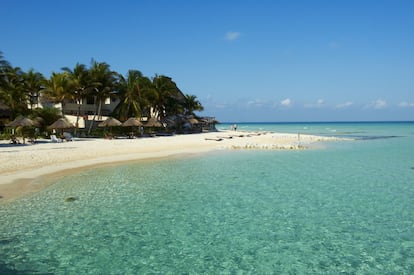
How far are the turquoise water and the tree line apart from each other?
847 inches

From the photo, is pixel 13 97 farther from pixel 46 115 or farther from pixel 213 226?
pixel 213 226

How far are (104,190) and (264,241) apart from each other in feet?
20.4

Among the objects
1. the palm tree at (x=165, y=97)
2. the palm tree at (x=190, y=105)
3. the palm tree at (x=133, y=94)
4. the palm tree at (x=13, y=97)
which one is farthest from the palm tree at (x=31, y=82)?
the palm tree at (x=190, y=105)

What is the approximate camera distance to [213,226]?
700 cm

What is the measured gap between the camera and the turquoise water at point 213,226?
5137mm

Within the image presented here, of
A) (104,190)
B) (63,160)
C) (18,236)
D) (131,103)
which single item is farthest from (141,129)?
(18,236)

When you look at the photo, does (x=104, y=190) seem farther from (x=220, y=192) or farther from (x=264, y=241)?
(x=264, y=241)

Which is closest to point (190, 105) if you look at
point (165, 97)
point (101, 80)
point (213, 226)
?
point (165, 97)

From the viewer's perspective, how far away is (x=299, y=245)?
231 inches

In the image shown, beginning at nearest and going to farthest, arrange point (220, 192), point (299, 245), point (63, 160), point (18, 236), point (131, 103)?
point (299, 245) → point (18, 236) → point (220, 192) → point (63, 160) → point (131, 103)

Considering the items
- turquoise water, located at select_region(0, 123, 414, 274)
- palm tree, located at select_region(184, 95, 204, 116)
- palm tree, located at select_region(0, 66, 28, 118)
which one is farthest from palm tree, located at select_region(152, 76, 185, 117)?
turquoise water, located at select_region(0, 123, 414, 274)

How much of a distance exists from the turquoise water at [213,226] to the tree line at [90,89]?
21507 mm

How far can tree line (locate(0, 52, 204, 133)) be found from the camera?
3070 centimetres

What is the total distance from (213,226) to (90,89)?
29.0m
